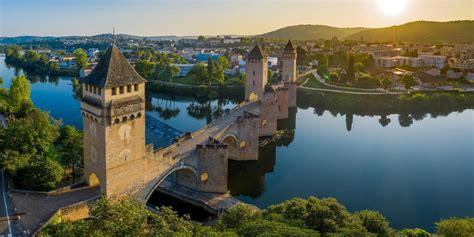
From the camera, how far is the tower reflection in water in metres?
29.0

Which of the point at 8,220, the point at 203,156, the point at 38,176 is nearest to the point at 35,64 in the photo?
the point at 203,156

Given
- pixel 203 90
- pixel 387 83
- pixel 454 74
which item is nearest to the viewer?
pixel 387 83

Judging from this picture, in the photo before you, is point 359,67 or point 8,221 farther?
point 359,67

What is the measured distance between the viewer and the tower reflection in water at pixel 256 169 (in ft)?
95.1

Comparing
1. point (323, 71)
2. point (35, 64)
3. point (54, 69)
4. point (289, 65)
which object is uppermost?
point (289, 65)

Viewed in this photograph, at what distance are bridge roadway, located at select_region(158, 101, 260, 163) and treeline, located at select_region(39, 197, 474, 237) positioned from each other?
9.43m

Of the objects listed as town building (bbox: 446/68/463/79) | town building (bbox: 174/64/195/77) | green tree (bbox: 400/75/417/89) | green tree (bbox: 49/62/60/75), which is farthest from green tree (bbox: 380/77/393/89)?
green tree (bbox: 49/62/60/75)

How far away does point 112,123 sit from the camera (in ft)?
63.0

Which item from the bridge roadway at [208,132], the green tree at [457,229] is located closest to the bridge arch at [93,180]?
the bridge roadway at [208,132]

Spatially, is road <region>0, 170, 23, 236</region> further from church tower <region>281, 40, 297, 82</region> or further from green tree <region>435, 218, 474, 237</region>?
church tower <region>281, 40, 297, 82</region>

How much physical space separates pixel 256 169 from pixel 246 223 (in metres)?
17.7

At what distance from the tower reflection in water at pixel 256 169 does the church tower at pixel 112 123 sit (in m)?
9.57

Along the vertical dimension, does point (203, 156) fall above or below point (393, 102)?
below

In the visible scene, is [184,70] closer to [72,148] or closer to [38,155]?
[72,148]
